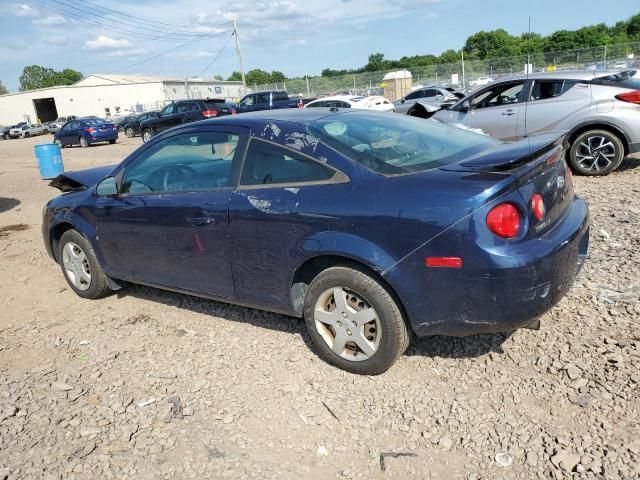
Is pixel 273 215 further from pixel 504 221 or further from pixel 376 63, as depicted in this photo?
pixel 376 63

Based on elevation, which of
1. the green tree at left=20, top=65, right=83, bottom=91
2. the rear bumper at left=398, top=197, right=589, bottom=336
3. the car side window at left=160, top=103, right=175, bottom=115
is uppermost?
the green tree at left=20, top=65, right=83, bottom=91

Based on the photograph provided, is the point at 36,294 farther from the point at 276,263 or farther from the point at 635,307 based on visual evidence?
the point at 635,307

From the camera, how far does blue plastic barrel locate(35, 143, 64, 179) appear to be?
1327cm

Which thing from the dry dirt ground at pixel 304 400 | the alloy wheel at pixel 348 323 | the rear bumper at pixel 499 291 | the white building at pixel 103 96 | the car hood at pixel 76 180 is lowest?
the dry dirt ground at pixel 304 400

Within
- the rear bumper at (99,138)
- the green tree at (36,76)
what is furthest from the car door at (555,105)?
the green tree at (36,76)

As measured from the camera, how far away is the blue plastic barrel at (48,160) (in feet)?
43.5

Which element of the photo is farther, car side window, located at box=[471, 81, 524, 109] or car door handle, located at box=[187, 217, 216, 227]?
car side window, located at box=[471, 81, 524, 109]

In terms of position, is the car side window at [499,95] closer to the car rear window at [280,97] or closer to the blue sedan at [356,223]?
the blue sedan at [356,223]

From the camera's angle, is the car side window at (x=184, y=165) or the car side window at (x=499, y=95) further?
the car side window at (x=499, y=95)

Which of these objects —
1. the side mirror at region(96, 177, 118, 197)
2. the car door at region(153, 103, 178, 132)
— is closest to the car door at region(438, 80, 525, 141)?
the side mirror at region(96, 177, 118, 197)

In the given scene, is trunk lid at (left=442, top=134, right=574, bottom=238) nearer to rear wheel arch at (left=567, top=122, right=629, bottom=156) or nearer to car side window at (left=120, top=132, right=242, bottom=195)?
car side window at (left=120, top=132, right=242, bottom=195)

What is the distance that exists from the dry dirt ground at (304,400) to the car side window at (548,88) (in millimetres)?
4474

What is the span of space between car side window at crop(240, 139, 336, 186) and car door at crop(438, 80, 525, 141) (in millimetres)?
6121

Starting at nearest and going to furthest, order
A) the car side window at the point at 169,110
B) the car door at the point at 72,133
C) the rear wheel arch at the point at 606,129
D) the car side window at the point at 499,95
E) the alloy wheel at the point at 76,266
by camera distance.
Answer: the alloy wheel at the point at 76,266 → the rear wheel arch at the point at 606,129 → the car side window at the point at 499,95 → the car side window at the point at 169,110 → the car door at the point at 72,133
